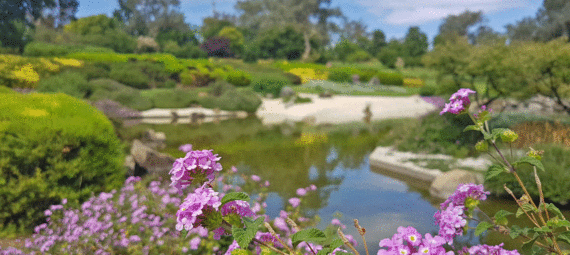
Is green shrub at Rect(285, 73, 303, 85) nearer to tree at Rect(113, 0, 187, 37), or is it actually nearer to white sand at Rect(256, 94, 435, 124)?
white sand at Rect(256, 94, 435, 124)

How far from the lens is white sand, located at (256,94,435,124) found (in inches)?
637

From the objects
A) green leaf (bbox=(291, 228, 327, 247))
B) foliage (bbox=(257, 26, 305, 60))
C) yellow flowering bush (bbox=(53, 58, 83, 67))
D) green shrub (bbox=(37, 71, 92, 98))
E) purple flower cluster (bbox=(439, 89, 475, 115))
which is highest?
foliage (bbox=(257, 26, 305, 60))

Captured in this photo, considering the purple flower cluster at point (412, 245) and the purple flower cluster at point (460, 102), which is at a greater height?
the purple flower cluster at point (460, 102)

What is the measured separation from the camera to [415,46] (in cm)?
4097

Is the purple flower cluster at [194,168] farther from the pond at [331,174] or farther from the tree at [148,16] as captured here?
the tree at [148,16]

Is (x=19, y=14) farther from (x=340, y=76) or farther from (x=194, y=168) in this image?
(x=194, y=168)

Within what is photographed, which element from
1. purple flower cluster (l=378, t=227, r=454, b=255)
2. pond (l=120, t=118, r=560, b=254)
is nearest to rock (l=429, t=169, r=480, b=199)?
pond (l=120, t=118, r=560, b=254)

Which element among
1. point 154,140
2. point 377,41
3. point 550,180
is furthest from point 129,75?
point 377,41

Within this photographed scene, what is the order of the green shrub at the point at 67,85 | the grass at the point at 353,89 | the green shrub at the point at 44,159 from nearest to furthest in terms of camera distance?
the green shrub at the point at 44,159 → the green shrub at the point at 67,85 → the grass at the point at 353,89

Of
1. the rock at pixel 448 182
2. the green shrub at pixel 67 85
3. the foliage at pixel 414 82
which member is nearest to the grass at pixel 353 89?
the foliage at pixel 414 82

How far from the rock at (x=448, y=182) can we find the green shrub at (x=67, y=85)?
14.9m

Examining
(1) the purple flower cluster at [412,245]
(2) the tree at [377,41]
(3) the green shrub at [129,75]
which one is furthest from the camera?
(2) the tree at [377,41]

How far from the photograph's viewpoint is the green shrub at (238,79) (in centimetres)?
2515

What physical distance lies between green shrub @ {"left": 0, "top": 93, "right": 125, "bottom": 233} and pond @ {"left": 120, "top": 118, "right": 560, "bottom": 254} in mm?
2159
